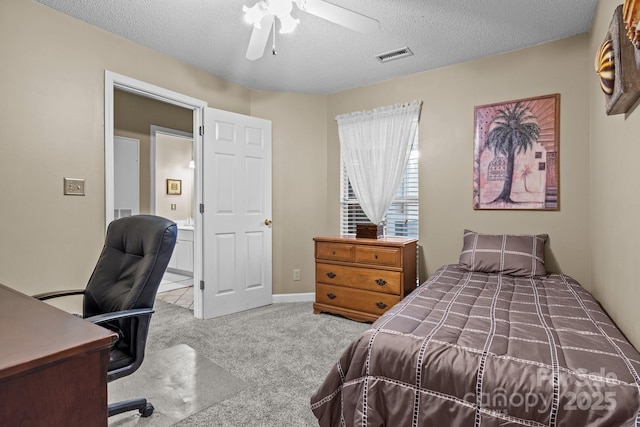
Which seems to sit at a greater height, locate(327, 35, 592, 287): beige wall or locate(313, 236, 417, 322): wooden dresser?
locate(327, 35, 592, 287): beige wall

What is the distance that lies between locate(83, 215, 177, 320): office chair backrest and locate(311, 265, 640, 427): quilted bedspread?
0.93 m

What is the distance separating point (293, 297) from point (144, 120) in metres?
2.94

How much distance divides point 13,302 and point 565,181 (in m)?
3.51

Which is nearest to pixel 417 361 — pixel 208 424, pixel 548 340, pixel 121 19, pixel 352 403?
pixel 352 403

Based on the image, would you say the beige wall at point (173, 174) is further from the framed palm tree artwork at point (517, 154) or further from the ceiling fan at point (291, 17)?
the framed palm tree artwork at point (517, 154)

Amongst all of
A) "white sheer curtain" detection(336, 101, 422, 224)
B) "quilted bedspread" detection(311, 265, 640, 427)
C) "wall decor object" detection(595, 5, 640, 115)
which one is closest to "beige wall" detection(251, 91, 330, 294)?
"white sheer curtain" detection(336, 101, 422, 224)

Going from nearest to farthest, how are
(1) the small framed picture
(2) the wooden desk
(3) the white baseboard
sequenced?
1. (2) the wooden desk
2. (3) the white baseboard
3. (1) the small framed picture

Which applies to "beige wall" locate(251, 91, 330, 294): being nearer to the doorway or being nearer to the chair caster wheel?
the doorway

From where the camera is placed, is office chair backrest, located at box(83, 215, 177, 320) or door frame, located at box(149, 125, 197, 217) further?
door frame, located at box(149, 125, 197, 217)

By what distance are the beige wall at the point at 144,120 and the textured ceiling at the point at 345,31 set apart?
4.53 feet

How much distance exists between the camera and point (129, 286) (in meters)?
1.62

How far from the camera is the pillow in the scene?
2557 millimetres

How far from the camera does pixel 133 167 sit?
4285 millimetres

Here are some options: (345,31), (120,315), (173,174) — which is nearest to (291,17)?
(345,31)
